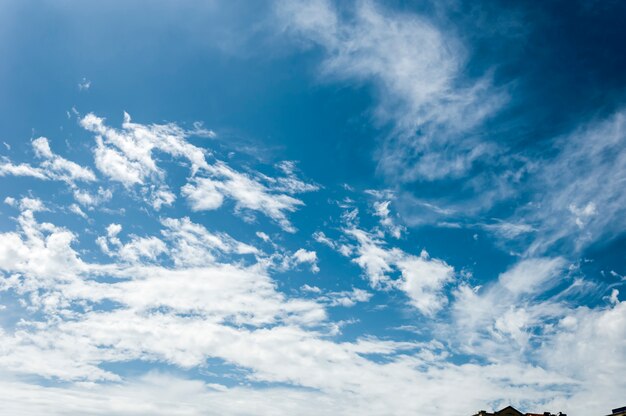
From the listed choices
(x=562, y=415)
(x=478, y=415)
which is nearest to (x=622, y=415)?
(x=562, y=415)

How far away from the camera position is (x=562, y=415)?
224 feet

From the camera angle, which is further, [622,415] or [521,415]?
[521,415]

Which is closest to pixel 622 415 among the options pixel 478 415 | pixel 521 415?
pixel 521 415

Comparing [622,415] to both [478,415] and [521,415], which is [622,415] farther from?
[478,415]

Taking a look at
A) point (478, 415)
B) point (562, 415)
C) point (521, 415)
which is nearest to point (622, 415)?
point (562, 415)

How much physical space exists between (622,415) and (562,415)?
26.1ft

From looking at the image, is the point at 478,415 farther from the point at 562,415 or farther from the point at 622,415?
the point at 622,415

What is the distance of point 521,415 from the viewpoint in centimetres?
6756

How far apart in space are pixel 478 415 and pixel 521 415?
718 cm

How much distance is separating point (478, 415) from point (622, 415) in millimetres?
19503

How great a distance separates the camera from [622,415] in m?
63.3

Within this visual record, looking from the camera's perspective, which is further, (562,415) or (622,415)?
(562,415)

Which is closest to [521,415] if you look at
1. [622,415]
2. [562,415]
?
[562,415]

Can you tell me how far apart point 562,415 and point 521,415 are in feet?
21.9
